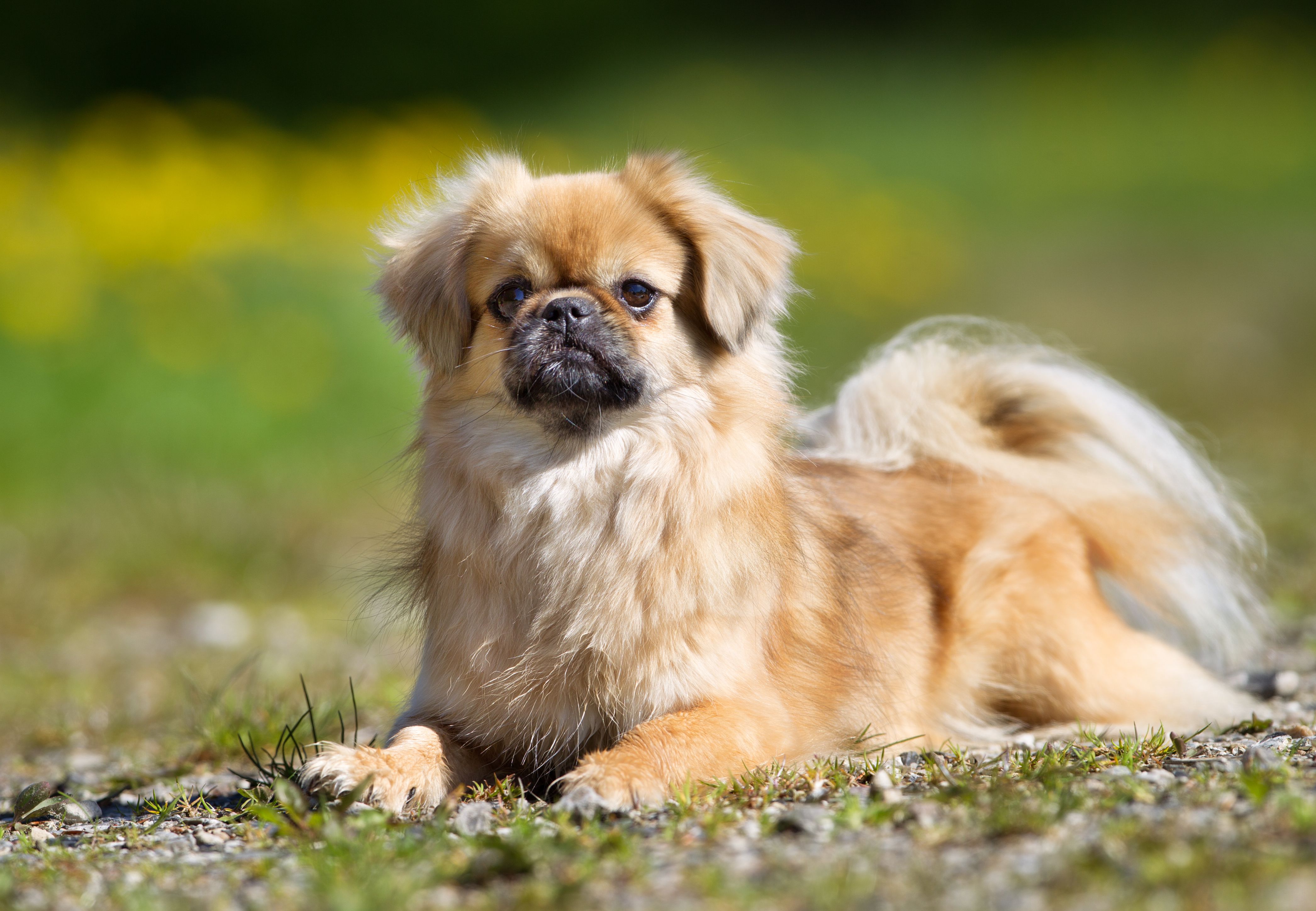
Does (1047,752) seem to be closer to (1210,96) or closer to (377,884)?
(377,884)

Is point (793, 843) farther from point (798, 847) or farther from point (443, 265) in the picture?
point (443, 265)

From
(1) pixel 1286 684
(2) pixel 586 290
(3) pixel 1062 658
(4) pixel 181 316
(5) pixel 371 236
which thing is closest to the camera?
(2) pixel 586 290

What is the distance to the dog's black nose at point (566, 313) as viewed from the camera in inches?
125

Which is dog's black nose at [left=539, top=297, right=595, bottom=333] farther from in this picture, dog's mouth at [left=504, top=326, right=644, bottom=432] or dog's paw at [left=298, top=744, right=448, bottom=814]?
dog's paw at [left=298, top=744, right=448, bottom=814]

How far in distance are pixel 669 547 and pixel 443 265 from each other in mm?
1012

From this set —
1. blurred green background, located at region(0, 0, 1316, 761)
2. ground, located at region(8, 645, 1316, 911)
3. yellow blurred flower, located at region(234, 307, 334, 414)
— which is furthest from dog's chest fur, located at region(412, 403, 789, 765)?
yellow blurred flower, located at region(234, 307, 334, 414)

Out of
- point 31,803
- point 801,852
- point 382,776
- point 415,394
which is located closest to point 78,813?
point 31,803

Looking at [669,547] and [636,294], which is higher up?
[636,294]

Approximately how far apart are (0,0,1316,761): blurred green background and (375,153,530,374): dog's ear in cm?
50

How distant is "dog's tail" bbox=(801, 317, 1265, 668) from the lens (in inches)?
167

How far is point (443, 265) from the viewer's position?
3.49m

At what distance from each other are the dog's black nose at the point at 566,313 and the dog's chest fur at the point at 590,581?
29 centimetres

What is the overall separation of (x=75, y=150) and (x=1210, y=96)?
14580mm

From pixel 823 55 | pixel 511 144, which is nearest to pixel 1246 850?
pixel 511 144
